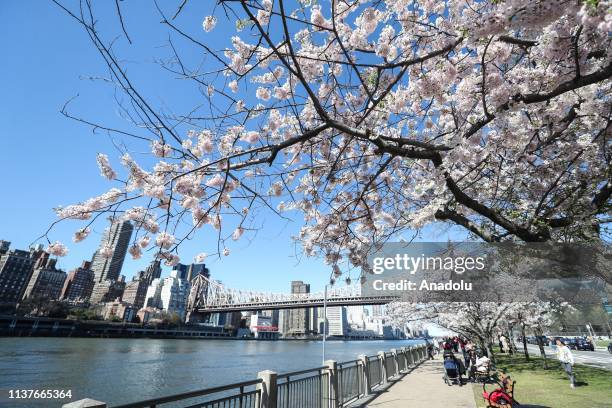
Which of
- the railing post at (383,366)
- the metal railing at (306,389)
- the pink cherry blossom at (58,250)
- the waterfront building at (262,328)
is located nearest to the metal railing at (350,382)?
the metal railing at (306,389)

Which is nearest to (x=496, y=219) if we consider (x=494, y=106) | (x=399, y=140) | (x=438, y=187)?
(x=438, y=187)

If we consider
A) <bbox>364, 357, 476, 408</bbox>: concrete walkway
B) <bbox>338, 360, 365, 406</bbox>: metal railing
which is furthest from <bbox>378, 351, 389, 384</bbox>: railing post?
<bbox>338, 360, 365, 406</bbox>: metal railing

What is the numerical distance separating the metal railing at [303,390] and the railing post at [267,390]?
0.15m

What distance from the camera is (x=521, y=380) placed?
1234cm

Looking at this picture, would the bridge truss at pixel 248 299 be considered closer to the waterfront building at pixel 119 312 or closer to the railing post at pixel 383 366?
the waterfront building at pixel 119 312

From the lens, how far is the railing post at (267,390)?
475cm

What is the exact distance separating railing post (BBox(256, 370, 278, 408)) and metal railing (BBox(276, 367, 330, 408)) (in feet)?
0.50

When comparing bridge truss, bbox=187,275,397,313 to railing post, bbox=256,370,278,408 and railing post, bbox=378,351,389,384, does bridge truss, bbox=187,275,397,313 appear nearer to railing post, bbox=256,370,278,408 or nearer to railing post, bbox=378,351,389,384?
railing post, bbox=378,351,389,384

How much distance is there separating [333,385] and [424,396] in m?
3.61

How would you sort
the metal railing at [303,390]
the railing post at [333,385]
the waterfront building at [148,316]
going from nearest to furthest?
the metal railing at [303,390], the railing post at [333,385], the waterfront building at [148,316]

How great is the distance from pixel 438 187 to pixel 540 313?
23885 millimetres

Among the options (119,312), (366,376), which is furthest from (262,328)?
(366,376)

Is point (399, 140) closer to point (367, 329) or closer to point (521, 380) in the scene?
point (521, 380)

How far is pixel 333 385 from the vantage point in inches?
283
